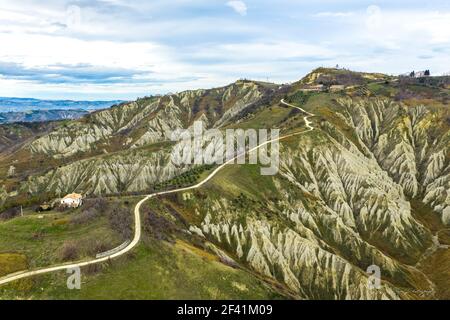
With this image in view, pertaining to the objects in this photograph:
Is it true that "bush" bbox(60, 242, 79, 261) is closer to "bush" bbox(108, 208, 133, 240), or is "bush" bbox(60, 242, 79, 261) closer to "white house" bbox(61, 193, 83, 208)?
"bush" bbox(108, 208, 133, 240)

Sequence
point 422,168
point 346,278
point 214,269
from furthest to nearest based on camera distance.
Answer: point 422,168
point 346,278
point 214,269

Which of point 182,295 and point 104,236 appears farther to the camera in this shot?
point 104,236

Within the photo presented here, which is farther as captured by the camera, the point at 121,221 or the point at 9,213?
the point at 9,213

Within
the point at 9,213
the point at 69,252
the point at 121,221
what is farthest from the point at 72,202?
the point at 69,252

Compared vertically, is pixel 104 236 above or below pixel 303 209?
above

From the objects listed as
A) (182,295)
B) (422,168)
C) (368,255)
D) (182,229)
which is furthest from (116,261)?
(422,168)

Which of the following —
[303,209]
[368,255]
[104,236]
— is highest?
[104,236]

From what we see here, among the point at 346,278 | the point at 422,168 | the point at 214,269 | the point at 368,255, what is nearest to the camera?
the point at 214,269

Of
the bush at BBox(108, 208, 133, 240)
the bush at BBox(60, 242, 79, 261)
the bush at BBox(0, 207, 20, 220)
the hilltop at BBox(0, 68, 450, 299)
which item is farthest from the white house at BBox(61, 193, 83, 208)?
the bush at BBox(60, 242, 79, 261)

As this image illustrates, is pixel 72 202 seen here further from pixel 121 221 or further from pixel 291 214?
pixel 291 214

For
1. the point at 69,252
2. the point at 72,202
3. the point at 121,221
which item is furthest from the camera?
the point at 72,202

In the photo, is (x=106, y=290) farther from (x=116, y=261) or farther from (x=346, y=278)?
(x=346, y=278)
